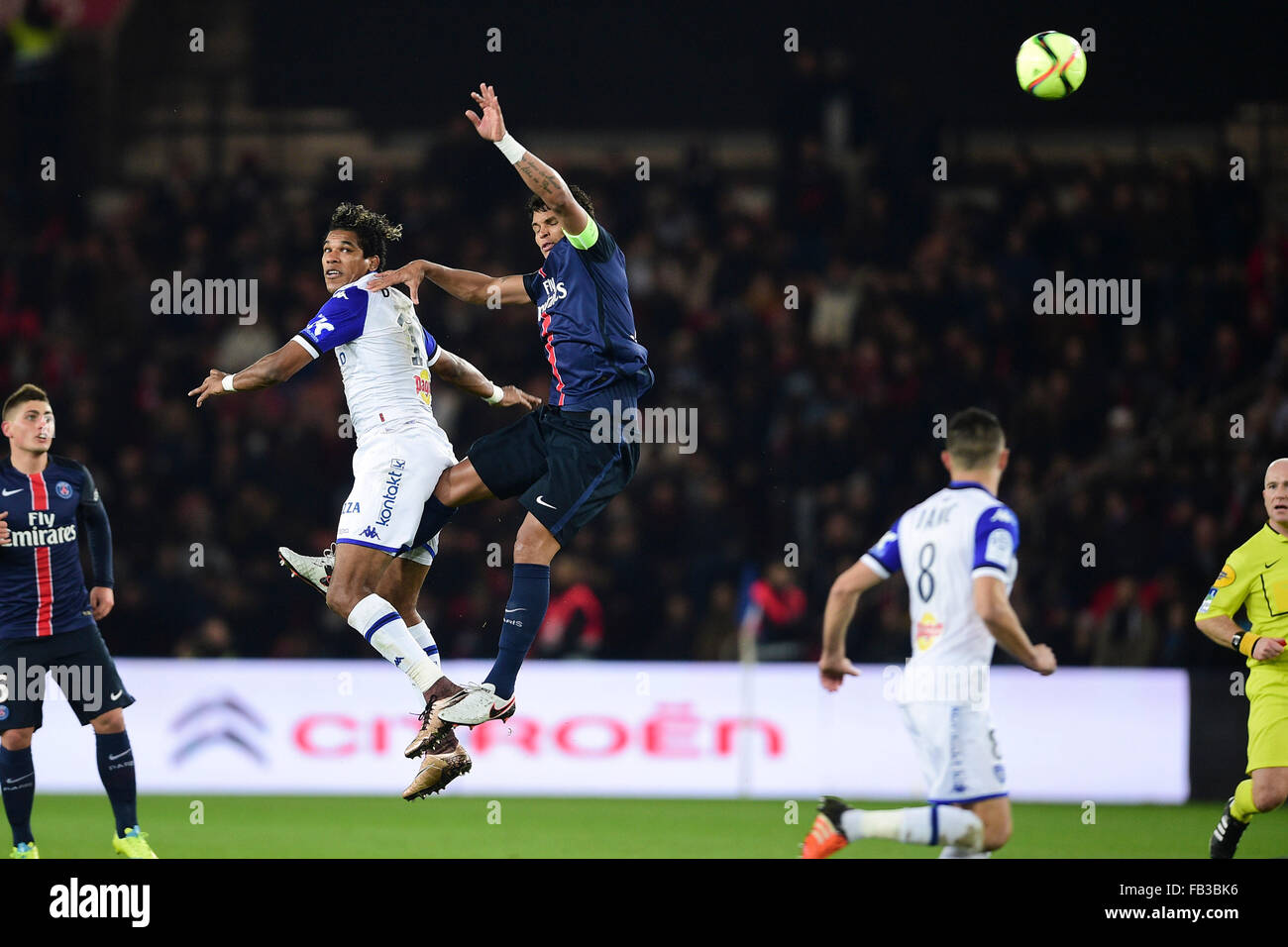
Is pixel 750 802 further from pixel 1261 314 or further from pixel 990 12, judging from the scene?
pixel 990 12

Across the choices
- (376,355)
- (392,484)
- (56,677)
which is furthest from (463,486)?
(56,677)

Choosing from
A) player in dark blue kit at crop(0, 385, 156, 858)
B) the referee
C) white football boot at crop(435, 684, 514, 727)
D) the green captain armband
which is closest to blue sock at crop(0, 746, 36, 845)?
player in dark blue kit at crop(0, 385, 156, 858)

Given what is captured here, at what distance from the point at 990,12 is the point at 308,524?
9.05 m

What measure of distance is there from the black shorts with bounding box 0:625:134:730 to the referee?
20.1 ft

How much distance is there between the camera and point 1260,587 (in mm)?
8531

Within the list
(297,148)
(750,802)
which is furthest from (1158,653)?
(297,148)

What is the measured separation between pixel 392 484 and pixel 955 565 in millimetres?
2882

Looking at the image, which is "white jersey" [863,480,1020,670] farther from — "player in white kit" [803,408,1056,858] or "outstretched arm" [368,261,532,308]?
"outstretched arm" [368,261,532,308]

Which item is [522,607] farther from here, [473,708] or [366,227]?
[366,227]

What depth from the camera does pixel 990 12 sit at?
56.8 ft

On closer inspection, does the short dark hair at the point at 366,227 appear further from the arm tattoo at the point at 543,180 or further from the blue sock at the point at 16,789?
the blue sock at the point at 16,789

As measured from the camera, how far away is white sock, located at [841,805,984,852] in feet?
22.0

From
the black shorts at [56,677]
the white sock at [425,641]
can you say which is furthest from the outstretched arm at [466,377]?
the black shorts at [56,677]

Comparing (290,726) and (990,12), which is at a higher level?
(990,12)
